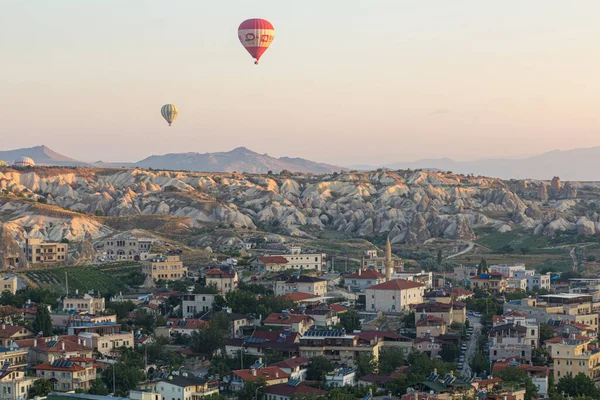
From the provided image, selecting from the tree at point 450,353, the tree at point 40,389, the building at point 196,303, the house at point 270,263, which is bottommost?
the tree at point 40,389

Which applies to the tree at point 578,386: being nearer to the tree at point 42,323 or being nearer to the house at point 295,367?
the house at point 295,367

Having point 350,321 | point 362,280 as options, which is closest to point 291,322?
point 350,321

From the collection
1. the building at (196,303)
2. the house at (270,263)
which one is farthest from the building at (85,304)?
the house at (270,263)

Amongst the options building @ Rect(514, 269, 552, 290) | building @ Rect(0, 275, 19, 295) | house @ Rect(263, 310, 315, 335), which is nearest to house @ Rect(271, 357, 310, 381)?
house @ Rect(263, 310, 315, 335)

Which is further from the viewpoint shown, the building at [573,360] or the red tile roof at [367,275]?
the red tile roof at [367,275]

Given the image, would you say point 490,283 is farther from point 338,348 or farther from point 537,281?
point 338,348

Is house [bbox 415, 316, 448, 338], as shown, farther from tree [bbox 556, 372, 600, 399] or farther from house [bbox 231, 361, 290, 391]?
tree [bbox 556, 372, 600, 399]
